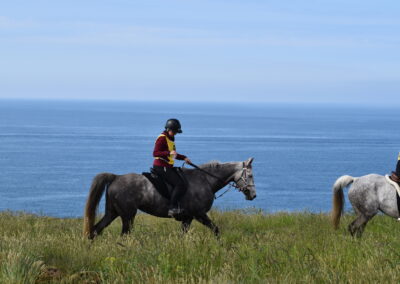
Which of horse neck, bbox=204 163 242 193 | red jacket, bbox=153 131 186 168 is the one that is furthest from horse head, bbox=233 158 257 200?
red jacket, bbox=153 131 186 168

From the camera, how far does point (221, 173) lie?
45.6 ft

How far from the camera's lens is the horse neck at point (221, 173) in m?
13.8

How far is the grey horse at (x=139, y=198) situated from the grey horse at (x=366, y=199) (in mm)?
2389

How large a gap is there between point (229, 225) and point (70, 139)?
139452 millimetres

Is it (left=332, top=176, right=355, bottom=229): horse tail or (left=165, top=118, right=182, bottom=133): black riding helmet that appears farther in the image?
(left=332, top=176, right=355, bottom=229): horse tail

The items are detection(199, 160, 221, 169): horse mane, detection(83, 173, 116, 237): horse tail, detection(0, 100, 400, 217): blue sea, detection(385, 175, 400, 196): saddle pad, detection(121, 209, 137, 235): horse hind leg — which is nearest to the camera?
detection(83, 173, 116, 237): horse tail

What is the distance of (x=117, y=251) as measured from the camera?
842cm

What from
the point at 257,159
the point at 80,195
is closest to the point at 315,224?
the point at 80,195

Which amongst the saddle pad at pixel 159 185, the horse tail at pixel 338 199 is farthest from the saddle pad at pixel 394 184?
the saddle pad at pixel 159 185

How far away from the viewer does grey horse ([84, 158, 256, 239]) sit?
518 inches

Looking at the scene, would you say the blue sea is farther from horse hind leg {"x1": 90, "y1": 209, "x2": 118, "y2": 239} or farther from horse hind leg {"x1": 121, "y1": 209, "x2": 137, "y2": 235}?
horse hind leg {"x1": 90, "y1": 209, "x2": 118, "y2": 239}

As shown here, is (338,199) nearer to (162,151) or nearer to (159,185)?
(159,185)

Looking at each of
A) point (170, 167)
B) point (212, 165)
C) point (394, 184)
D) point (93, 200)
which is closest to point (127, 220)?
point (93, 200)

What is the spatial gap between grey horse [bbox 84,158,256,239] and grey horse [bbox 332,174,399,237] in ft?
7.84
